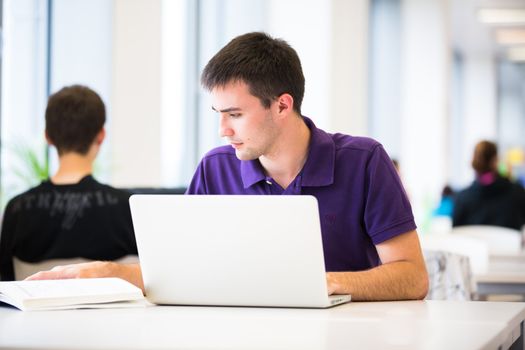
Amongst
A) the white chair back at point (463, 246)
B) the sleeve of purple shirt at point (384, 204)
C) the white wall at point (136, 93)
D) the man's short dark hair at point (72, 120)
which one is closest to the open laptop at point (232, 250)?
the sleeve of purple shirt at point (384, 204)

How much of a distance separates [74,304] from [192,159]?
14.1ft

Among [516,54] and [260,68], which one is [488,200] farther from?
[516,54]

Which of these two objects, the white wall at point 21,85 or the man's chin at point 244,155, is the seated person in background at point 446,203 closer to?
the white wall at point 21,85

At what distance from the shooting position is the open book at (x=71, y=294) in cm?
168

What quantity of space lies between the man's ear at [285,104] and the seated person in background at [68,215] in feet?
2.81

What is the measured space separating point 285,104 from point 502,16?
9.97 m

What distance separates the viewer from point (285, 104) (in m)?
2.29

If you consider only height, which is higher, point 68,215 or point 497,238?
point 68,215

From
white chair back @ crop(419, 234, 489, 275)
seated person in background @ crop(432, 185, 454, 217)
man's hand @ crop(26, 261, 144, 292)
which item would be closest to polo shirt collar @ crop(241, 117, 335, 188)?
man's hand @ crop(26, 261, 144, 292)

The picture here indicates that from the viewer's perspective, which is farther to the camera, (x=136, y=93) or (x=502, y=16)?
(x=502, y=16)

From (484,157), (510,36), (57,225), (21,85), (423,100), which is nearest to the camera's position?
(57,225)

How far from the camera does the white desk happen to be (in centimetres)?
128

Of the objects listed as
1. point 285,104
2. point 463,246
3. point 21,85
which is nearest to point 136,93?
point 21,85

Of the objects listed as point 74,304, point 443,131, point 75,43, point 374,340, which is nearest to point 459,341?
point 374,340
